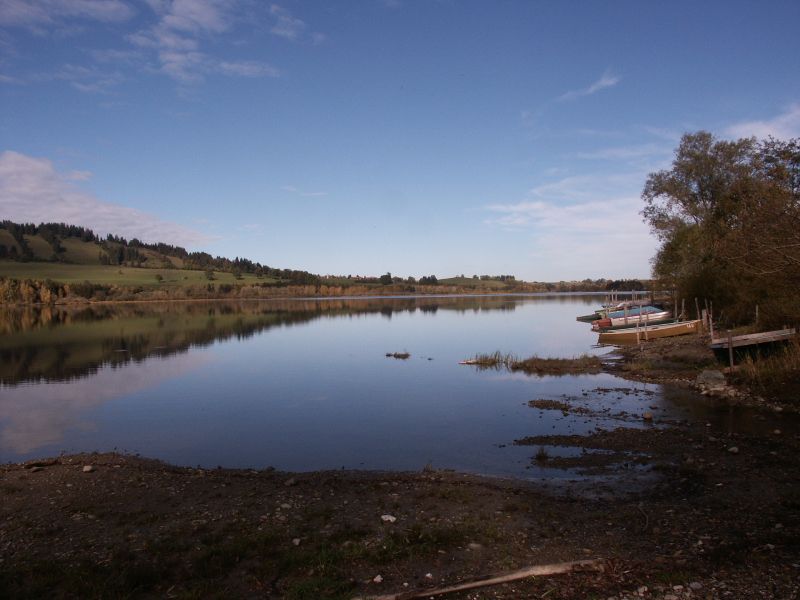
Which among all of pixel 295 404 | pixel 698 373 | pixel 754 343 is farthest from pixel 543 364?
pixel 295 404

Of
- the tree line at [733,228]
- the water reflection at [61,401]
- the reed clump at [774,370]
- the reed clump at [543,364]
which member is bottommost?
the water reflection at [61,401]

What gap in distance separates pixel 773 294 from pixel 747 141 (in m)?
23.6

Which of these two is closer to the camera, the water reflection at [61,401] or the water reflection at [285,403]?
the water reflection at [285,403]

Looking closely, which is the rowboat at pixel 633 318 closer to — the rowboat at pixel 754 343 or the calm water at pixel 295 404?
the calm water at pixel 295 404

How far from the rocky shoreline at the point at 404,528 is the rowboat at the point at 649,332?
84.0 feet

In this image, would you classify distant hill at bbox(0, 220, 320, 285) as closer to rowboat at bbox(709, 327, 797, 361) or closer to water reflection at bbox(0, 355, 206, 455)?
water reflection at bbox(0, 355, 206, 455)

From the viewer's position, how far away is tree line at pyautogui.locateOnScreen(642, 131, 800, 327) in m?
17.0

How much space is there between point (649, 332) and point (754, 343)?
17.4 metres

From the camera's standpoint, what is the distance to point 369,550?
7.62m

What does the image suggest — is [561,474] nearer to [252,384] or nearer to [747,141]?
[252,384]

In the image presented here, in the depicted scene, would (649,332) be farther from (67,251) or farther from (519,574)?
(67,251)

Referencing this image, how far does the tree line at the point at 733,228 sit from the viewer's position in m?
17.0

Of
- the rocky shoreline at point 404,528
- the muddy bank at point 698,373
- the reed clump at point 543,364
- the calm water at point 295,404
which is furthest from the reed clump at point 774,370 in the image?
the reed clump at point 543,364

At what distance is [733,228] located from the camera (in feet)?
96.2
